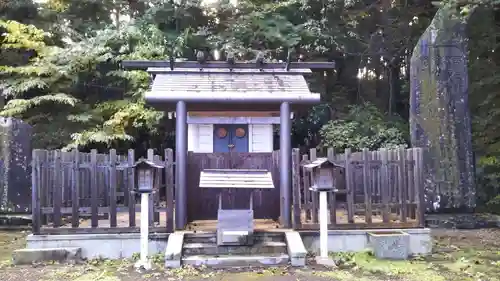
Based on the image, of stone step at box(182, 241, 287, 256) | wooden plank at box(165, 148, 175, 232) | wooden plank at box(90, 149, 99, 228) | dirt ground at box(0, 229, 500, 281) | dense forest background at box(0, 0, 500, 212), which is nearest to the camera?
dirt ground at box(0, 229, 500, 281)

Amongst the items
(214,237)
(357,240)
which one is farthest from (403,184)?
(214,237)

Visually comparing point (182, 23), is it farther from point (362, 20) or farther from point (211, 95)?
point (211, 95)

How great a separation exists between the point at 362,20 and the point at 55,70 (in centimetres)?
1163

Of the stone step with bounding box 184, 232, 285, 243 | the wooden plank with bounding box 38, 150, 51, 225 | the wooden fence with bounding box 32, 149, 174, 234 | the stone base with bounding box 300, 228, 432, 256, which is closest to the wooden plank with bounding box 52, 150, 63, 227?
the wooden fence with bounding box 32, 149, 174, 234

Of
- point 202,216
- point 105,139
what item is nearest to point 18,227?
point 105,139

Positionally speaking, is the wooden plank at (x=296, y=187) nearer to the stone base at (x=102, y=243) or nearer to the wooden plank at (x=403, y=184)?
the wooden plank at (x=403, y=184)

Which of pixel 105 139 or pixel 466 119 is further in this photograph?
pixel 105 139

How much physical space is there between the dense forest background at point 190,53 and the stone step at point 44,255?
23.1ft

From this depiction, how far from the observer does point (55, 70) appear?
14672mm

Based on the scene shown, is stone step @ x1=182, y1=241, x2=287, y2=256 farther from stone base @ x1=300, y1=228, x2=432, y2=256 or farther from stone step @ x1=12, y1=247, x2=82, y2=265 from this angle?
stone step @ x1=12, y1=247, x2=82, y2=265

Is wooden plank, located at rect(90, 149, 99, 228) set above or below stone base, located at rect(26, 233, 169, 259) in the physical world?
above

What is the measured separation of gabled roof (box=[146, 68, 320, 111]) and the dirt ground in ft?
9.66

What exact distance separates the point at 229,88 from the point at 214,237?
2861mm

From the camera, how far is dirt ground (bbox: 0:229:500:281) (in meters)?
6.27
